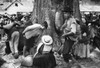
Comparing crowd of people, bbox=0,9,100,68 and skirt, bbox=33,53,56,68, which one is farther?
crowd of people, bbox=0,9,100,68

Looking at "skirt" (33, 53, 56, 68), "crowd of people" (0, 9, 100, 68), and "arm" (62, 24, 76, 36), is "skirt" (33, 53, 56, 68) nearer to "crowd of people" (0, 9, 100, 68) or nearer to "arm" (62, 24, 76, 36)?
→ "crowd of people" (0, 9, 100, 68)

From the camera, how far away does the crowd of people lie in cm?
436

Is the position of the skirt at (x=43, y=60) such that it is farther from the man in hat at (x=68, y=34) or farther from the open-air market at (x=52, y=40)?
the man in hat at (x=68, y=34)

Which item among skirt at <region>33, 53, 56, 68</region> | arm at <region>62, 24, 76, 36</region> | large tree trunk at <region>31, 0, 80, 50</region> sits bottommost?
skirt at <region>33, 53, 56, 68</region>

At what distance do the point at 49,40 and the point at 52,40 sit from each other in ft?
0.45

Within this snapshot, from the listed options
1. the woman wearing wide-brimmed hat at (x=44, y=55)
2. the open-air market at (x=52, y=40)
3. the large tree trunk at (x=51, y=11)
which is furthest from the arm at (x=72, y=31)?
the large tree trunk at (x=51, y=11)

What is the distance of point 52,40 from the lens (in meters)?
4.38

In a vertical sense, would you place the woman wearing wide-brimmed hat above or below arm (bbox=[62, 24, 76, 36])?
below

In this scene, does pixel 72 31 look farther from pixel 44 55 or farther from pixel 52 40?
pixel 44 55

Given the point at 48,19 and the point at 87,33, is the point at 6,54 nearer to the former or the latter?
the point at 48,19

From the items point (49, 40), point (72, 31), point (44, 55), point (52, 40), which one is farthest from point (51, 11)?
point (44, 55)

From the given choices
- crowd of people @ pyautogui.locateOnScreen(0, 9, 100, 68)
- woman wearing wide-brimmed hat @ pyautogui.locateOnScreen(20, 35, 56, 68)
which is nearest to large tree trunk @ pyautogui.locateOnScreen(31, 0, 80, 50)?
crowd of people @ pyautogui.locateOnScreen(0, 9, 100, 68)

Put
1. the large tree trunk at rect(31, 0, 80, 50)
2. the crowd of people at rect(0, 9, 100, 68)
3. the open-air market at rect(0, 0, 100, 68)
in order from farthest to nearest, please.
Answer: the large tree trunk at rect(31, 0, 80, 50), the open-air market at rect(0, 0, 100, 68), the crowd of people at rect(0, 9, 100, 68)

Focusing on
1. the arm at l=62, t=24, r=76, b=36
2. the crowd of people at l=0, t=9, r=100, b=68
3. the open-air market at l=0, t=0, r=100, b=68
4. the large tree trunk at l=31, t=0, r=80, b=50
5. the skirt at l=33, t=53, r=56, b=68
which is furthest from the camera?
the large tree trunk at l=31, t=0, r=80, b=50
